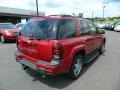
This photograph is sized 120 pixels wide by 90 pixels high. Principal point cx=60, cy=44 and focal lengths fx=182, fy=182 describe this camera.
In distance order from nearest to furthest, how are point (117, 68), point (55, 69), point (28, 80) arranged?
point (55, 69)
point (28, 80)
point (117, 68)

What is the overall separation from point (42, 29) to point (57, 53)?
32.6 inches

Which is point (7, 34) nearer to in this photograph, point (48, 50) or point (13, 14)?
point (48, 50)

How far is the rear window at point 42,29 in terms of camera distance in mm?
4688

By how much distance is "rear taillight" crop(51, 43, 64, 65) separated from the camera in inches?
177

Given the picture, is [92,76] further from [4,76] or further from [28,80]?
[4,76]

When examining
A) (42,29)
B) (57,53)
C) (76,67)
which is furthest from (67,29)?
(76,67)

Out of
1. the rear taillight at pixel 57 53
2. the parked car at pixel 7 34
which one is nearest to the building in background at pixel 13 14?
the parked car at pixel 7 34

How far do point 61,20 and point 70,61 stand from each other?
1.14 m

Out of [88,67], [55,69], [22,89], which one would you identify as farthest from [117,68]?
[22,89]

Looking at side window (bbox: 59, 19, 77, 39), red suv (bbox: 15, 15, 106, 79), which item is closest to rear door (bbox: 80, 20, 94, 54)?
red suv (bbox: 15, 15, 106, 79)

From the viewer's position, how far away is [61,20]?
4898 millimetres

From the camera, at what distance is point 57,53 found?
4.50 m

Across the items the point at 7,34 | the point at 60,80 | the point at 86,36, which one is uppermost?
the point at 86,36

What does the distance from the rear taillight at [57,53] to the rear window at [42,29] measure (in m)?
0.28
